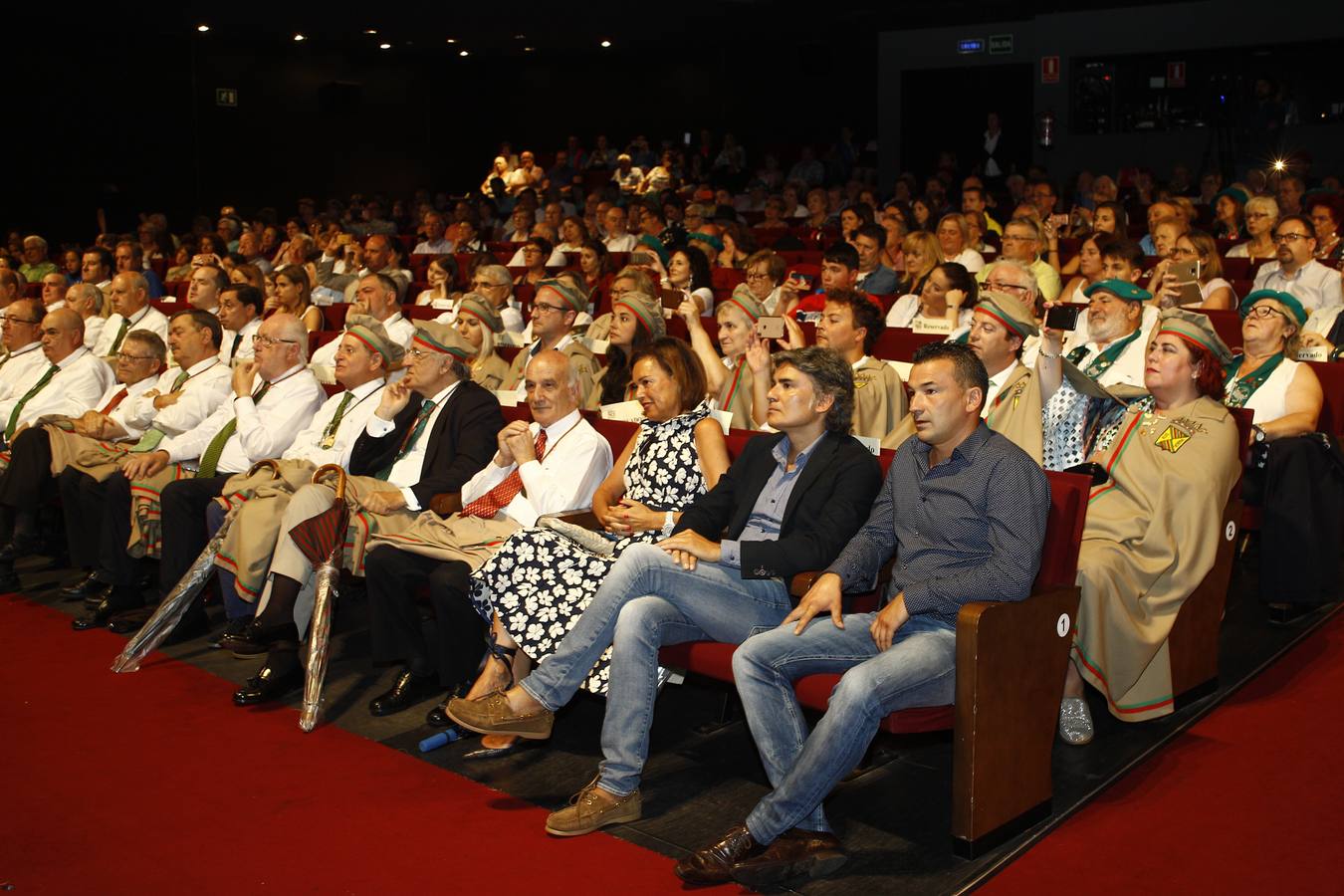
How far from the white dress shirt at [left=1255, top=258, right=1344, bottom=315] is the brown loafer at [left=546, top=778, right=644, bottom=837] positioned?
168 inches

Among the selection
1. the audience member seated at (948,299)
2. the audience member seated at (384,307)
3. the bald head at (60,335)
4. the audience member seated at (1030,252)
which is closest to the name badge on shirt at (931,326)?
the audience member seated at (948,299)

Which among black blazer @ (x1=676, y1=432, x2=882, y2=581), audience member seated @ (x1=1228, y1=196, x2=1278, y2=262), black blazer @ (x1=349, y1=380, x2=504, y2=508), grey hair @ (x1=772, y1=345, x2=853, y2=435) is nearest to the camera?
black blazer @ (x1=676, y1=432, x2=882, y2=581)

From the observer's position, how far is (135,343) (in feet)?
17.7

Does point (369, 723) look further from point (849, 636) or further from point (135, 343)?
point (135, 343)

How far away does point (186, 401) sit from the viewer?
195 inches

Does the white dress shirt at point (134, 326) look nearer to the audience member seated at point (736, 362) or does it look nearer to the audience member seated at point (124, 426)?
the audience member seated at point (124, 426)

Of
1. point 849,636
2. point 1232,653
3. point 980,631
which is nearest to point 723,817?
point 849,636

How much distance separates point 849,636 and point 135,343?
12.1 feet

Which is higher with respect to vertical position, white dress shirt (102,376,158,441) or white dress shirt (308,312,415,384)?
white dress shirt (308,312,415,384)

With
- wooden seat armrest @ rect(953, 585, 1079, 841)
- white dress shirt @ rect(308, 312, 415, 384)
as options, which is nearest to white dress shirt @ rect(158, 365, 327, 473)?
white dress shirt @ rect(308, 312, 415, 384)

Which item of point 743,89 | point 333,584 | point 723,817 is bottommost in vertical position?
point 723,817

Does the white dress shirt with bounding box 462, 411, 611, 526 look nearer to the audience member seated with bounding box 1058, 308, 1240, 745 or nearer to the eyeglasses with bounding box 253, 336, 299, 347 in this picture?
the eyeglasses with bounding box 253, 336, 299, 347

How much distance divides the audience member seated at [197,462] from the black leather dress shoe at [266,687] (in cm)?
74

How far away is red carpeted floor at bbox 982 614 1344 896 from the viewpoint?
266 centimetres
